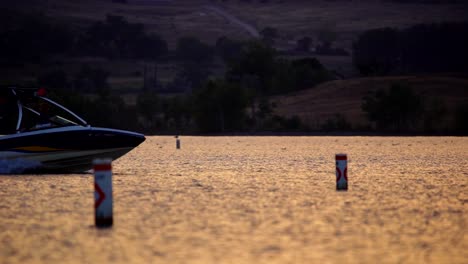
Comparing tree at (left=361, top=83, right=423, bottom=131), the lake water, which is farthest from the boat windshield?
tree at (left=361, top=83, right=423, bottom=131)

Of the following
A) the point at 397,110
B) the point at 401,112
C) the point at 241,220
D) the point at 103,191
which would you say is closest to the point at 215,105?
the point at 397,110

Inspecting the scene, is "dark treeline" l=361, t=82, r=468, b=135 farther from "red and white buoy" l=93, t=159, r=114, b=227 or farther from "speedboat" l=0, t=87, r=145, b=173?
"red and white buoy" l=93, t=159, r=114, b=227

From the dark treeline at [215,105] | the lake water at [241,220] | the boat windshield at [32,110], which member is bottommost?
the lake water at [241,220]

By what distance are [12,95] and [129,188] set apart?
25.3ft

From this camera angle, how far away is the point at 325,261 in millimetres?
11641

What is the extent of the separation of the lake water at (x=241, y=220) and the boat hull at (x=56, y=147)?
4.43ft

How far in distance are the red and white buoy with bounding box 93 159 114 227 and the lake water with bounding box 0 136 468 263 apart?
0.24m

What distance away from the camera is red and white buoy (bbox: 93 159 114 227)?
14961 mm

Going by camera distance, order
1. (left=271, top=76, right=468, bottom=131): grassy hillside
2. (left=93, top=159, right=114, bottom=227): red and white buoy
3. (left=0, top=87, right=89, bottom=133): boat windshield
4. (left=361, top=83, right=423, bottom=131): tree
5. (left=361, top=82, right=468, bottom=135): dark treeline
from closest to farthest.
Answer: (left=93, top=159, right=114, bottom=227): red and white buoy < (left=0, top=87, right=89, bottom=133): boat windshield < (left=361, top=82, right=468, bottom=135): dark treeline < (left=361, top=83, right=423, bottom=131): tree < (left=271, top=76, right=468, bottom=131): grassy hillside

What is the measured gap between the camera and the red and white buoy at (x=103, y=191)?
1496cm

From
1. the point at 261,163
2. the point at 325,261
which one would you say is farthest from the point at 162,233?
the point at 261,163

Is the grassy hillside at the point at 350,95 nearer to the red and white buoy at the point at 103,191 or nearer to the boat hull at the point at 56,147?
the boat hull at the point at 56,147

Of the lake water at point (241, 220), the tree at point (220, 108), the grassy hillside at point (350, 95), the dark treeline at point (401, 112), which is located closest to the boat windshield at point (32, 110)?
the lake water at point (241, 220)

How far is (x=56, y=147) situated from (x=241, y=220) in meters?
13.1
